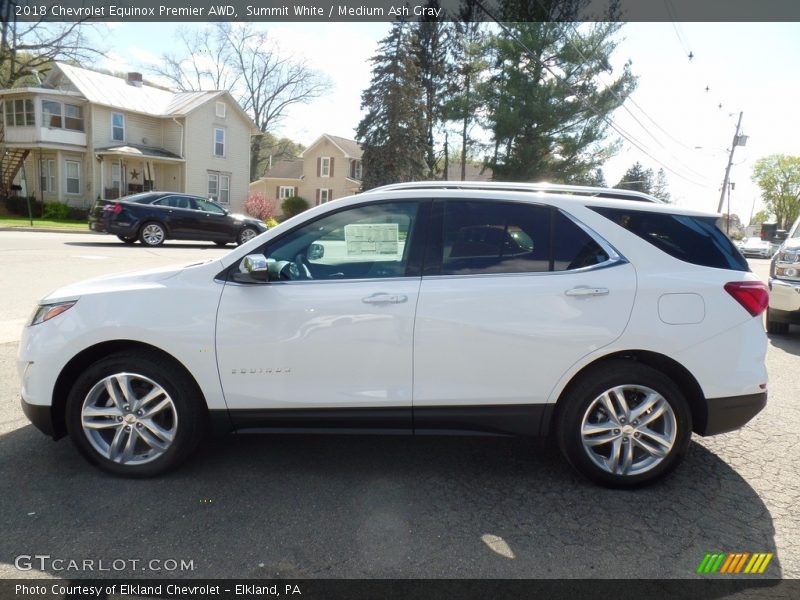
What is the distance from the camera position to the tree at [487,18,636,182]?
97.9ft

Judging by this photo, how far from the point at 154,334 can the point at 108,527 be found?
1035 millimetres

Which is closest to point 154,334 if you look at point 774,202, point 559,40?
point 559,40

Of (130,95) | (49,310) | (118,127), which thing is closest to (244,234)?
(49,310)

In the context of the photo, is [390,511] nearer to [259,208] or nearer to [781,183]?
[259,208]

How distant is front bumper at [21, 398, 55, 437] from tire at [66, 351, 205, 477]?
11 centimetres

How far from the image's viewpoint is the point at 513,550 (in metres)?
2.84

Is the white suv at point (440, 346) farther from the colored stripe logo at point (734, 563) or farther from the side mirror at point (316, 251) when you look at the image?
the colored stripe logo at point (734, 563)

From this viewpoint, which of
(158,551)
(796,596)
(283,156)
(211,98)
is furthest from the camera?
(283,156)

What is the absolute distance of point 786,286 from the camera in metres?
7.89

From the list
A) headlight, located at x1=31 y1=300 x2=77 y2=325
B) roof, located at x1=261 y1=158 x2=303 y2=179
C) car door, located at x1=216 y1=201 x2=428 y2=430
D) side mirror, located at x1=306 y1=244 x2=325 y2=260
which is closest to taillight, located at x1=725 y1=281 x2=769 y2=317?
car door, located at x1=216 y1=201 x2=428 y2=430

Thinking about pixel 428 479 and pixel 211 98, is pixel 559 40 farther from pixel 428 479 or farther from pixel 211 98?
pixel 428 479

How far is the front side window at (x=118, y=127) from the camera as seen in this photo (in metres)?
32.7

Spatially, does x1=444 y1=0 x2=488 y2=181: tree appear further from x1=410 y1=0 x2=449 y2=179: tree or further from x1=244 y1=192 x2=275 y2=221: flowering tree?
x1=244 y1=192 x2=275 y2=221: flowering tree

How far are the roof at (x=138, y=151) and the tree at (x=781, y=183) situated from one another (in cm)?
8768
